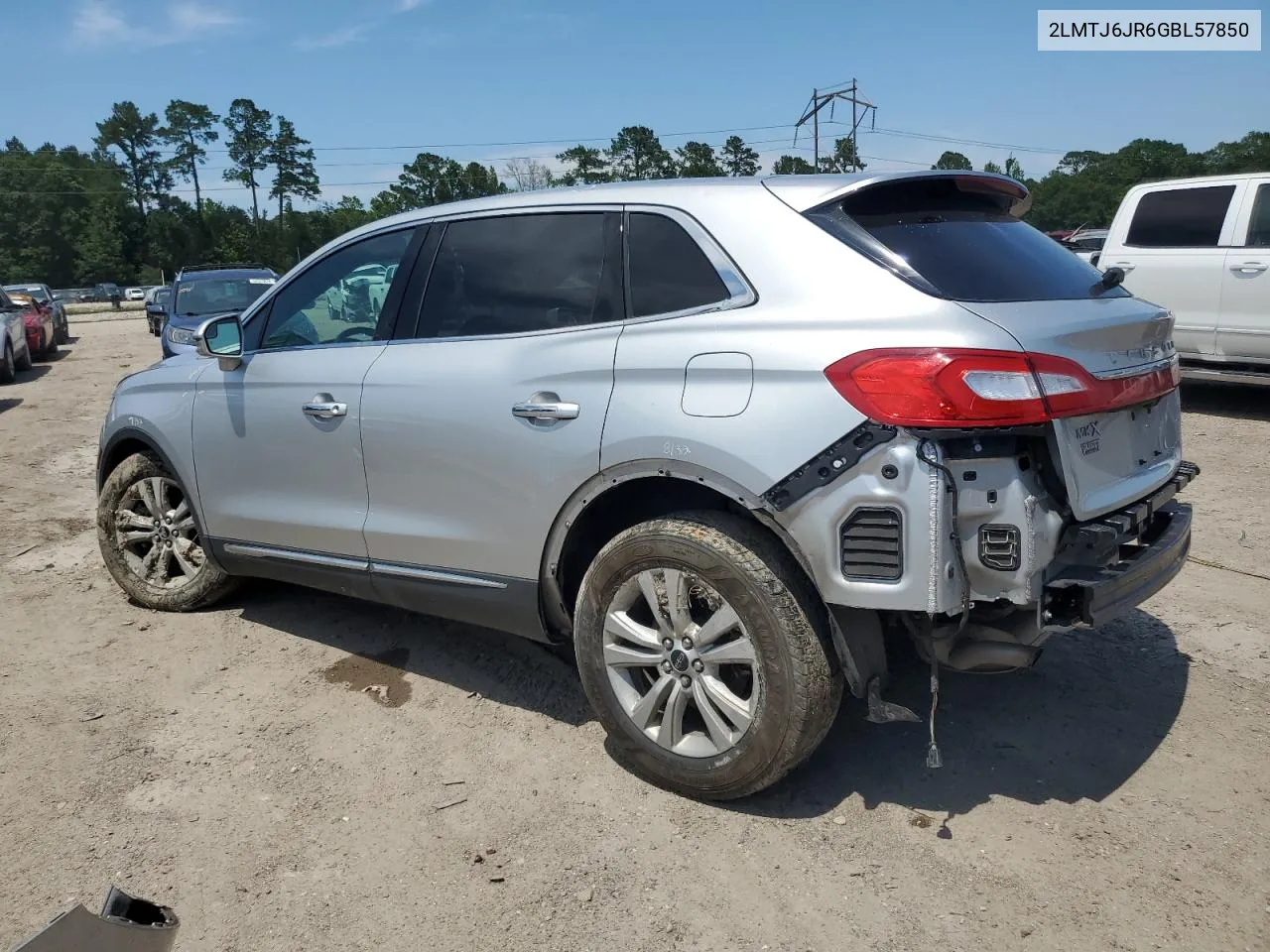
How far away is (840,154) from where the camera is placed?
50.9 m

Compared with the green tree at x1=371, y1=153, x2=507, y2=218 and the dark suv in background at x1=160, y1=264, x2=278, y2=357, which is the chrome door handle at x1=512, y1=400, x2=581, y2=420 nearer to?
the dark suv in background at x1=160, y1=264, x2=278, y2=357

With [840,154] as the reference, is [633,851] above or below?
below

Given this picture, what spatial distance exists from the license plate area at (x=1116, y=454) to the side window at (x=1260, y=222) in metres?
6.84

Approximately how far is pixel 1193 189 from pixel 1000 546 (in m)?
8.54

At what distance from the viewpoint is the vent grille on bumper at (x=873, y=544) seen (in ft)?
8.65

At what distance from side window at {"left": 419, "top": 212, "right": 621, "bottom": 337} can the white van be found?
7.46 metres

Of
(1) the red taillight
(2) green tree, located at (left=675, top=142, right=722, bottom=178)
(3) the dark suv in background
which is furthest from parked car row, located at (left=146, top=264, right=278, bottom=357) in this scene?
(2) green tree, located at (left=675, top=142, right=722, bottom=178)

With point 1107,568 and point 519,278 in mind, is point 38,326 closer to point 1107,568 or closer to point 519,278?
point 519,278

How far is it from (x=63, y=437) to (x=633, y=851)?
9827mm

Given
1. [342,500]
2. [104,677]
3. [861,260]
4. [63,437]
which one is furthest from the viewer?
[63,437]

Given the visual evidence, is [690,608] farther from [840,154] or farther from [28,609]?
[840,154]

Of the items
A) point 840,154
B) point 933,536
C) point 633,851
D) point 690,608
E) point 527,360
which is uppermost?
point 840,154

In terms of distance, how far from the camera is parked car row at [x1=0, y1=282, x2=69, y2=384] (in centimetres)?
1586

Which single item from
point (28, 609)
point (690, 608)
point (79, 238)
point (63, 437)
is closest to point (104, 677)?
point (28, 609)
